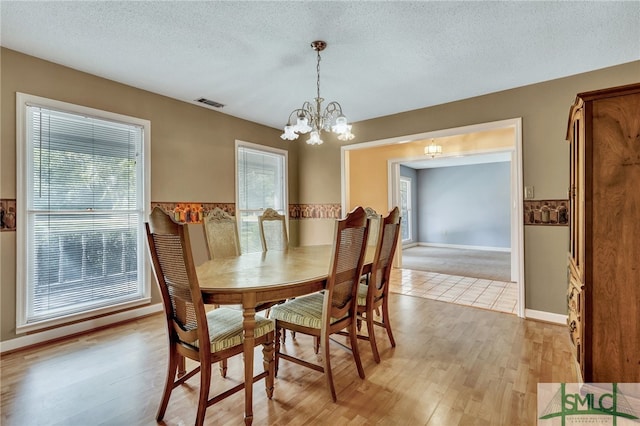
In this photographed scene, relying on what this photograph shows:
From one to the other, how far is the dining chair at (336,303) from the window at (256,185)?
8.29 feet

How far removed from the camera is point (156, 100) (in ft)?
11.3

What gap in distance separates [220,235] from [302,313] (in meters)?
1.27

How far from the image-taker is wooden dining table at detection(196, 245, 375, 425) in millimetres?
1556

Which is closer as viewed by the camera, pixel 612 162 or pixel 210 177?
pixel 612 162

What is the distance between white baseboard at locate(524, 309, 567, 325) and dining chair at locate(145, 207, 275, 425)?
2887mm

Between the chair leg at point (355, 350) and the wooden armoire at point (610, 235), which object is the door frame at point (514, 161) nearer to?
the wooden armoire at point (610, 235)

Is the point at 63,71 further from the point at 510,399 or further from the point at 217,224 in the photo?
the point at 510,399

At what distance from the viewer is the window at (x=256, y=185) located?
173 inches

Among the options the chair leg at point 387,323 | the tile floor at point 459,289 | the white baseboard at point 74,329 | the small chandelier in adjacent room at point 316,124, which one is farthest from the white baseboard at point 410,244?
the white baseboard at point 74,329

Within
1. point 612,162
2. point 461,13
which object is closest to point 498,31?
point 461,13

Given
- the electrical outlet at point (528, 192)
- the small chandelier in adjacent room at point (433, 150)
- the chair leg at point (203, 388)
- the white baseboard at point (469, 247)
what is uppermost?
the small chandelier in adjacent room at point (433, 150)

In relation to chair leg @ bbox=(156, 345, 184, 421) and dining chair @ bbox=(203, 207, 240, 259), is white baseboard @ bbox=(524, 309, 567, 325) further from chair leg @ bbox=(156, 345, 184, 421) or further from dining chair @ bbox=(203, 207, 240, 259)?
chair leg @ bbox=(156, 345, 184, 421)

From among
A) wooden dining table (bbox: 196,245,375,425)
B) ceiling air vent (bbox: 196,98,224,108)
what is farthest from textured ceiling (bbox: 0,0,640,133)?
wooden dining table (bbox: 196,245,375,425)

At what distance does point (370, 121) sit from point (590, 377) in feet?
11.8
